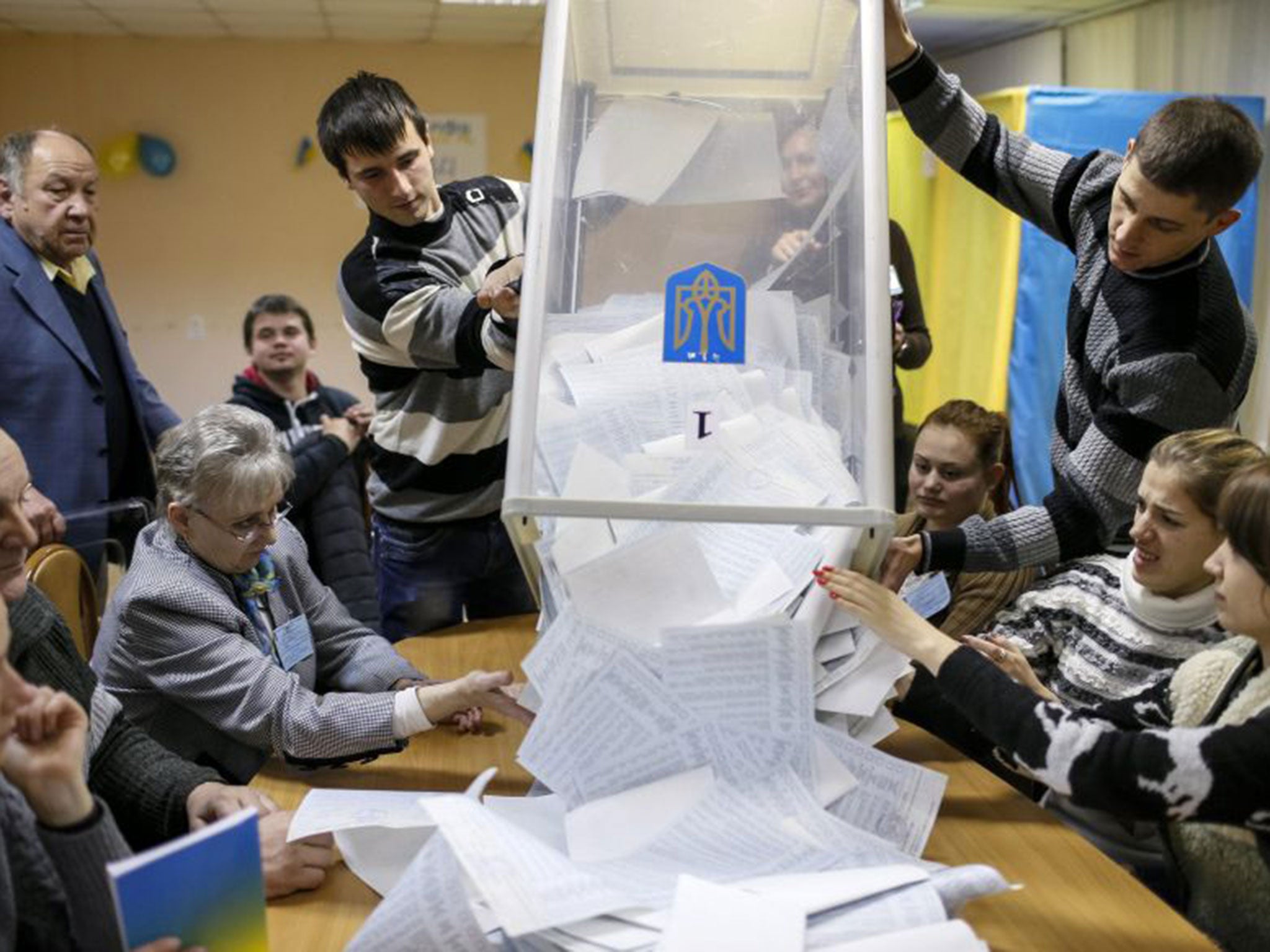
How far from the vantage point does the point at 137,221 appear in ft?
19.9

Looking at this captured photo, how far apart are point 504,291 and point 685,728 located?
2.61ft

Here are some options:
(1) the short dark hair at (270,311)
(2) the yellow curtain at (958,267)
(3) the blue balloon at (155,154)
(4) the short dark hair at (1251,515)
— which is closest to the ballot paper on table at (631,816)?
(4) the short dark hair at (1251,515)

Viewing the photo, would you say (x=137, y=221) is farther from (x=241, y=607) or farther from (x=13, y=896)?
(x=13, y=896)

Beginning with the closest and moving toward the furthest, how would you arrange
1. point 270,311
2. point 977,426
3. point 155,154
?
1. point 977,426
2. point 270,311
3. point 155,154

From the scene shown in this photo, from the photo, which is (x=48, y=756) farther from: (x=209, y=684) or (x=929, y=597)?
(x=929, y=597)

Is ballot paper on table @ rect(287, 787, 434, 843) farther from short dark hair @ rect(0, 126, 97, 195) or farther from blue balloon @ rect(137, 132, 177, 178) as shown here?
blue balloon @ rect(137, 132, 177, 178)

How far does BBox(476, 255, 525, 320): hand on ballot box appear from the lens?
1.75 meters

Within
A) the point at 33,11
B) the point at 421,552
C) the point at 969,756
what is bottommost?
the point at 969,756

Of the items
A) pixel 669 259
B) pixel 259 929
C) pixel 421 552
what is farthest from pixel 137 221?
pixel 259 929

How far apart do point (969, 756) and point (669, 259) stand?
77 cm

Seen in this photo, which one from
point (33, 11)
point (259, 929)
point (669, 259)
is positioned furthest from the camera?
point (33, 11)

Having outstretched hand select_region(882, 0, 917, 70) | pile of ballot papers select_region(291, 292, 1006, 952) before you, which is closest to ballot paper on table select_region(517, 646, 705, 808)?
pile of ballot papers select_region(291, 292, 1006, 952)

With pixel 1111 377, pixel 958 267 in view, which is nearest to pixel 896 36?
pixel 1111 377

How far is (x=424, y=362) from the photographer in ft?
6.80
